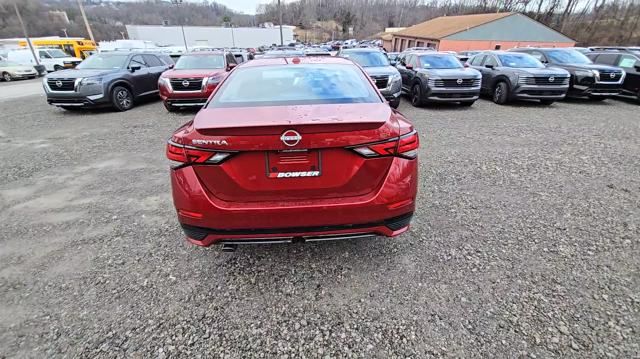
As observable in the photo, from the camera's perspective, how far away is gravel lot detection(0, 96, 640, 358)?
201 centimetres

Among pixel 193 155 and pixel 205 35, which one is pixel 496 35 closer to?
pixel 193 155

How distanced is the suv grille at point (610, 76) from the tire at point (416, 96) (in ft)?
18.9

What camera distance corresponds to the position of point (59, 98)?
27.4ft

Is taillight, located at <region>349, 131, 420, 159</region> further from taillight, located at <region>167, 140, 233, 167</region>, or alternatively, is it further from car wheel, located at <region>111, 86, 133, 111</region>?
car wheel, located at <region>111, 86, 133, 111</region>

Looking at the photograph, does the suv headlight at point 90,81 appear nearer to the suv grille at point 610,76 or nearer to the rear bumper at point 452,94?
the rear bumper at point 452,94

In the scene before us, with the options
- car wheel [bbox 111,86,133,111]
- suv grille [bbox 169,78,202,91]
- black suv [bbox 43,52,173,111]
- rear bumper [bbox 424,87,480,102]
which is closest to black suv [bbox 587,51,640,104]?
rear bumper [bbox 424,87,480,102]

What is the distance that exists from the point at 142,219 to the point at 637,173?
21.7ft

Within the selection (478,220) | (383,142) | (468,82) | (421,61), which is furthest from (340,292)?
(421,61)

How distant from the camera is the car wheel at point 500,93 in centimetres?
960

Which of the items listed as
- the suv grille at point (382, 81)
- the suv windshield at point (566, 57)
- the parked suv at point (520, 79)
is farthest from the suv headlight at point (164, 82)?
the suv windshield at point (566, 57)

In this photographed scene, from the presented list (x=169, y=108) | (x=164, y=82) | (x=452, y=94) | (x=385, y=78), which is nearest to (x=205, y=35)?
(x=169, y=108)

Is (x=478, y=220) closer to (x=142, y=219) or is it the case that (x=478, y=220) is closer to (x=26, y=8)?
(x=142, y=219)

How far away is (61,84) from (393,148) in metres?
9.83

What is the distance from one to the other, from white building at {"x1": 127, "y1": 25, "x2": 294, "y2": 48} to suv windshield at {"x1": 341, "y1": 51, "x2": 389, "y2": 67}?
1993 inches
